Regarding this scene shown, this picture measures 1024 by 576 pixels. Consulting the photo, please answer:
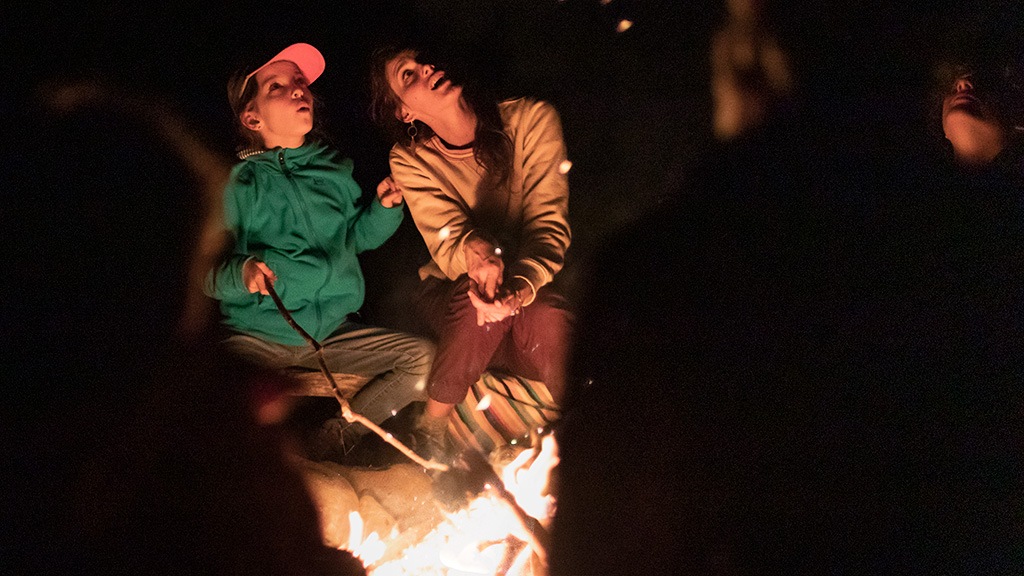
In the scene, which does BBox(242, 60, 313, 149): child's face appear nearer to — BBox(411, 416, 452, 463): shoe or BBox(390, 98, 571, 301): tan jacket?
BBox(390, 98, 571, 301): tan jacket

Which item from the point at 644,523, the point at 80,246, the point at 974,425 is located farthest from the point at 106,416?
the point at 974,425

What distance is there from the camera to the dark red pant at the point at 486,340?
1097 millimetres

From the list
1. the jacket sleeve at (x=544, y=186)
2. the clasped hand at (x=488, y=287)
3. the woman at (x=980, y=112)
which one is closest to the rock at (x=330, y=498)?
the clasped hand at (x=488, y=287)

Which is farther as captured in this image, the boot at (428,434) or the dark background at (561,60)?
the boot at (428,434)

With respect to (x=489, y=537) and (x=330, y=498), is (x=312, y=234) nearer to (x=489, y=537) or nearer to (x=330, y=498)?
(x=330, y=498)

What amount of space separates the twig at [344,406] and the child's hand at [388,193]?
0.59ft

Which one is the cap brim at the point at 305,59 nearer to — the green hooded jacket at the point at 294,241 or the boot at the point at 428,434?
the green hooded jacket at the point at 294,241

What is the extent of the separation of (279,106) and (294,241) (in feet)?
0.54

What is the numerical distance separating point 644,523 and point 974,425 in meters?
0.49

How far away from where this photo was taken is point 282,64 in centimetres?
106

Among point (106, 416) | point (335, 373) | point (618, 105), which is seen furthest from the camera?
point (618, 105)

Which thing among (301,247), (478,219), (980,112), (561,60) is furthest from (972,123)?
(301,247)

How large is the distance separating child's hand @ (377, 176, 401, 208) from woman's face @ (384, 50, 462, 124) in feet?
0.27

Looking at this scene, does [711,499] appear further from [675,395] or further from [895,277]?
[895,277]
